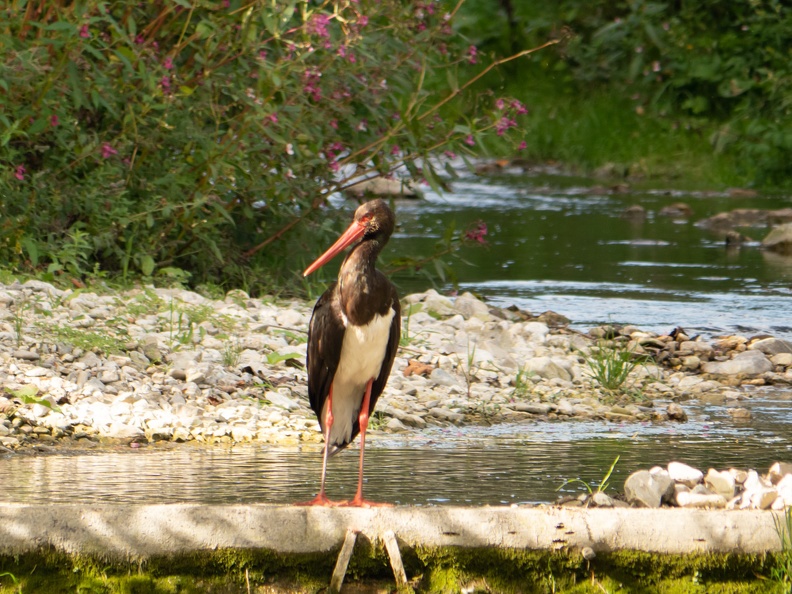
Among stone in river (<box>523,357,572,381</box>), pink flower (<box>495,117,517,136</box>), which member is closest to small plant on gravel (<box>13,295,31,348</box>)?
stone in river (<box>523,357,572,381</box>)

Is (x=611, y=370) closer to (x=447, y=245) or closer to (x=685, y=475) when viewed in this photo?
(x=447, y=245)

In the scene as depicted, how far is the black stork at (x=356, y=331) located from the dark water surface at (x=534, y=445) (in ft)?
1.02

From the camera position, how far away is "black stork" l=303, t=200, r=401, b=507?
4543mm

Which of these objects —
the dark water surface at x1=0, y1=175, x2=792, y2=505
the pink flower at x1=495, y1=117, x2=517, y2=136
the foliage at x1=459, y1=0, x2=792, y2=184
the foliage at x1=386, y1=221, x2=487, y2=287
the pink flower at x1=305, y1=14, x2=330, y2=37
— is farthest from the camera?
the foliage at x1=459, y1=0, x2=792, y2=184

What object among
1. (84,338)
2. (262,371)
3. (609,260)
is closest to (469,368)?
(262,371)

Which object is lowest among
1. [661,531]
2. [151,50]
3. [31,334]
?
[661,531]

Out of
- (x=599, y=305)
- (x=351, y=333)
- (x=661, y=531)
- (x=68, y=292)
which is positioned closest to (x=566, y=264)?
(x=599, y=305)

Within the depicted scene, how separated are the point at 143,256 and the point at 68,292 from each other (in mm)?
914

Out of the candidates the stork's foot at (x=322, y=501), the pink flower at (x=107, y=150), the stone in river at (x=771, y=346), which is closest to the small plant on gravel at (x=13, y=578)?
the stork's foot at (x=322, y=501)

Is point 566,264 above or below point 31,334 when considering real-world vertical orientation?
above

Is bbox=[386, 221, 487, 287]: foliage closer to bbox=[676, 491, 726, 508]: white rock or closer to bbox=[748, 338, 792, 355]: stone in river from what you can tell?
bbox=[748, 338, 792, 355]: stone in river

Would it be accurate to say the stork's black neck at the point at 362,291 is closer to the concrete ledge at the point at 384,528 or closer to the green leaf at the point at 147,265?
the concrete ledge at the point at 384,528

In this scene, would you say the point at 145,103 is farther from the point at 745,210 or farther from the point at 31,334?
the point at 745,210

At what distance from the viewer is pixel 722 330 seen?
8.84 metres
